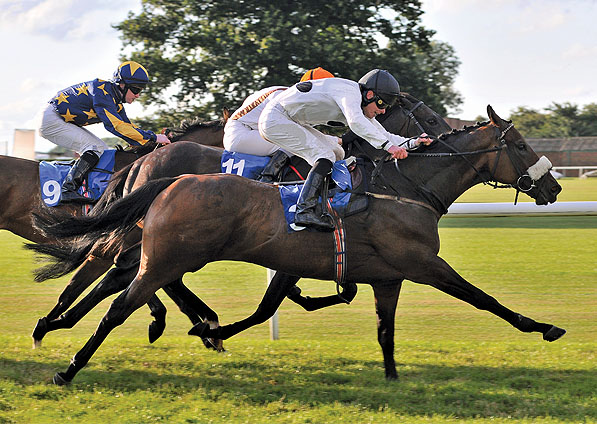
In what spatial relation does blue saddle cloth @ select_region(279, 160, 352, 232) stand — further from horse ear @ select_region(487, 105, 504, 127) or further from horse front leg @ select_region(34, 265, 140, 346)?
horse front leg @ select_region(34, 265, 140, 346)

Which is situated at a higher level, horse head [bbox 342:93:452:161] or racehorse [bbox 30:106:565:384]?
horse head [bbox 342:93:452:161]

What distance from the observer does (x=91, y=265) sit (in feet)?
18.7

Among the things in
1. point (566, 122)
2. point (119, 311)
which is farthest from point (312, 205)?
point (566, 122)

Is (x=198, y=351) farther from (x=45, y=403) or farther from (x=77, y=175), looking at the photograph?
(x=77, y=175)

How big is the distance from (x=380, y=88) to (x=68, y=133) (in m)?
2.90

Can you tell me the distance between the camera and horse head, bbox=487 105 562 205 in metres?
4.82

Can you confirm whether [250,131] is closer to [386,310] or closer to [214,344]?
[214,344]

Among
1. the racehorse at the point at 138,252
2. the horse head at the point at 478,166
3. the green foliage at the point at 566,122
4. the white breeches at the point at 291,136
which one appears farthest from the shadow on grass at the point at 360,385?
the green foliage at the point at 566,122

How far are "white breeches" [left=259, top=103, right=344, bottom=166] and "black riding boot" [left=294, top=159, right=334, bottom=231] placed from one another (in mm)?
174

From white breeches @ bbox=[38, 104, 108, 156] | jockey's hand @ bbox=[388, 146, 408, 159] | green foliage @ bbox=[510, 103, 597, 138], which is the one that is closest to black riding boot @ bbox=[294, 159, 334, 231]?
jockey's hand @ bbox=[388, 146, 408, 159]

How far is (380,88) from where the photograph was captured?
4.77 m

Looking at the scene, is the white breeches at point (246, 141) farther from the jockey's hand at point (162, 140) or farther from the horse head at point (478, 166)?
the horse head at point (478, 166)

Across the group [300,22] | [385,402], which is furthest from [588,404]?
[300,22]

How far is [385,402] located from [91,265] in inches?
104
